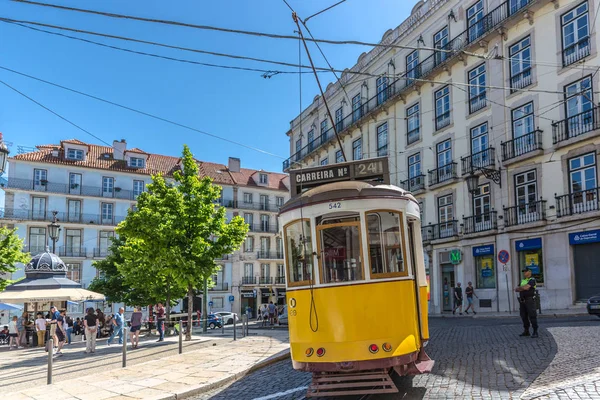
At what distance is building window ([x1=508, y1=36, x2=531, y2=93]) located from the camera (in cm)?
2433

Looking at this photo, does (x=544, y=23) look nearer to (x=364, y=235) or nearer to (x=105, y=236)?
(x=364, y=235)

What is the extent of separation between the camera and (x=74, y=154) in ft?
161

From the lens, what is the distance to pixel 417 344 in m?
7.27

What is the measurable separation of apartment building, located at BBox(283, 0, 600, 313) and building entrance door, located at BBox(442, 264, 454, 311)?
0.25 feet

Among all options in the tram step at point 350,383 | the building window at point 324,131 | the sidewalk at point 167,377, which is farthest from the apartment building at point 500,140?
the tram step at point 350,383

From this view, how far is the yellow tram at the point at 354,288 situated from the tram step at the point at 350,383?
13mm

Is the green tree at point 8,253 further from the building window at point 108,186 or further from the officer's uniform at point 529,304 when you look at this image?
the building window at point 108,186

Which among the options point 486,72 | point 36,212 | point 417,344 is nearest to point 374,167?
point 417,344

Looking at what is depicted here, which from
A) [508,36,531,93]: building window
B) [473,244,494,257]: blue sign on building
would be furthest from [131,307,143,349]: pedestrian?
[508,36,531,93]: building window

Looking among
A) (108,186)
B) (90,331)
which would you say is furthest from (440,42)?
(108,186)

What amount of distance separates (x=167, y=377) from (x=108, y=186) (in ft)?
139

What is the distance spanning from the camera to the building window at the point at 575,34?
21.7 metres

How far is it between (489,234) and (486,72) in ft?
26.5

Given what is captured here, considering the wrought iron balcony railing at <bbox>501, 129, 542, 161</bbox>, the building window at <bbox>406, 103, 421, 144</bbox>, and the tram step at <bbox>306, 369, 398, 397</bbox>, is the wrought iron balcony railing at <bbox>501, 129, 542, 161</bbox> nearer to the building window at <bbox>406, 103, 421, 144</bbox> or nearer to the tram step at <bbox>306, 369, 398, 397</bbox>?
the building window at <bbox>406, 103, 421, 144</bbox>
